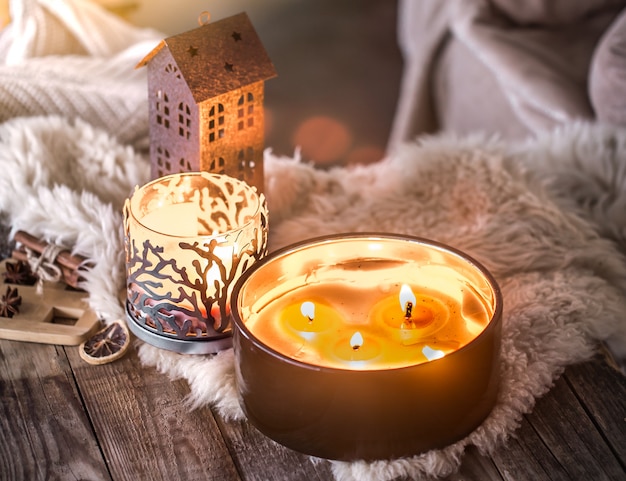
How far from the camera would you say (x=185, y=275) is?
78cm

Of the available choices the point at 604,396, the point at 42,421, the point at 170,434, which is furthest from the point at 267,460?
the point at 604,396

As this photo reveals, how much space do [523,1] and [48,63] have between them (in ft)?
2.68

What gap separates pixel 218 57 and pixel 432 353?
1.27 ft

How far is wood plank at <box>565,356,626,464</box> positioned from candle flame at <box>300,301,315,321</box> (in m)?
0.26

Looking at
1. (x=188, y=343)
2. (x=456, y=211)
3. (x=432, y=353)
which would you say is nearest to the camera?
(x=432, y=353)

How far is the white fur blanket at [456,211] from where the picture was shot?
83cm

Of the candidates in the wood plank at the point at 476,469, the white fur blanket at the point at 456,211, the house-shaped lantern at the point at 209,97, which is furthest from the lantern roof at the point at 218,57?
the wood plank at the point at 476,469

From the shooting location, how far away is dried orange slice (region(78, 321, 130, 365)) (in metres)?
0.82

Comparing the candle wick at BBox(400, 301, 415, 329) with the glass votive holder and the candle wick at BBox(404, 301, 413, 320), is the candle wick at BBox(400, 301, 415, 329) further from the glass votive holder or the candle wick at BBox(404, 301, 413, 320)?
the glass votive holder

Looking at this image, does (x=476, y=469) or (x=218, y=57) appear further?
(x=218, y=57)

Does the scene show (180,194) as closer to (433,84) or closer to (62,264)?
(62,264)

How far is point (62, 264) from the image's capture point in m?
0.90

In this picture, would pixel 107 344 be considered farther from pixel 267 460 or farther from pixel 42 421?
pixel 267 460

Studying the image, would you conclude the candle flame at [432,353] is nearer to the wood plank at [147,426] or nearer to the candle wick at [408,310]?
the candle wick at [408,310]
